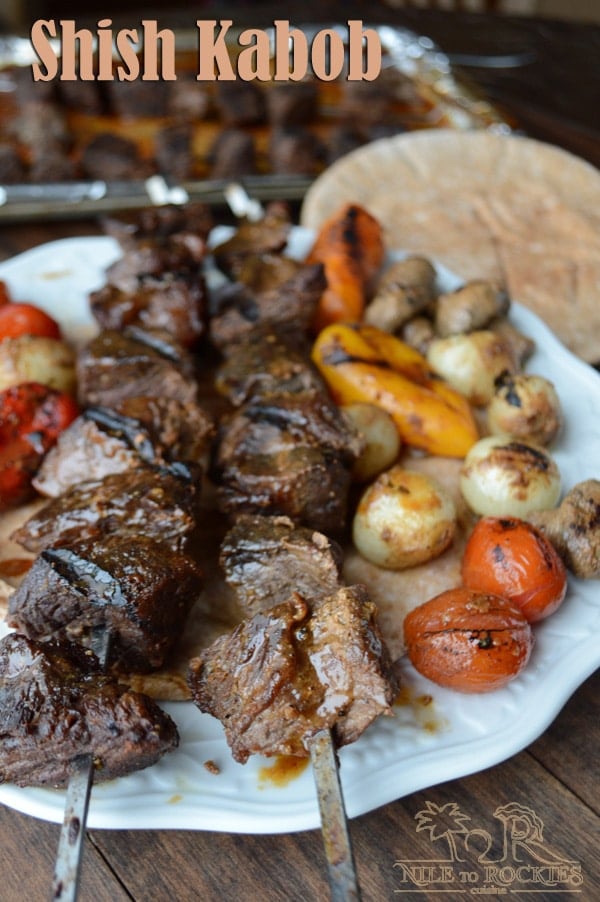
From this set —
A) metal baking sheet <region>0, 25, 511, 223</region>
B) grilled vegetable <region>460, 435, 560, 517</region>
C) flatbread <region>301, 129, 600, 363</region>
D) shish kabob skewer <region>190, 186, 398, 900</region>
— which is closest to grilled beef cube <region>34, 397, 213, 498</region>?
shish kabob skewer <region>190, 186, 398, 900</region>

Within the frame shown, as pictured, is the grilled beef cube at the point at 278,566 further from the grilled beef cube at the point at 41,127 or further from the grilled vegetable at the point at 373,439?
the grilled beef cube at the point at 41,127

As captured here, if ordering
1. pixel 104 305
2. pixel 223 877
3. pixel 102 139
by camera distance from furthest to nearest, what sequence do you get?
1. pixel 102 139
2. pixel 104 305
3. pixel 223 877

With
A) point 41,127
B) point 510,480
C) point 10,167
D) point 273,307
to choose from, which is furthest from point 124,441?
point 41,127

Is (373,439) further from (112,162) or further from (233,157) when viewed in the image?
(112,162)

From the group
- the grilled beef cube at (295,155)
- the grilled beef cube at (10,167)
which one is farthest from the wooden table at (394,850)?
the grilled beef cube at (10,167)

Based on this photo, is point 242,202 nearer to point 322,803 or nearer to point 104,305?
point 104,305

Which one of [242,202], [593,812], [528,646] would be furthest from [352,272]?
[593,812]

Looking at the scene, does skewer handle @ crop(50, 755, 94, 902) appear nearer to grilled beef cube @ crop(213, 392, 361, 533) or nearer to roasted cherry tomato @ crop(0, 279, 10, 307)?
grilled beef cube @ crop(213, 392, 361, 533)
